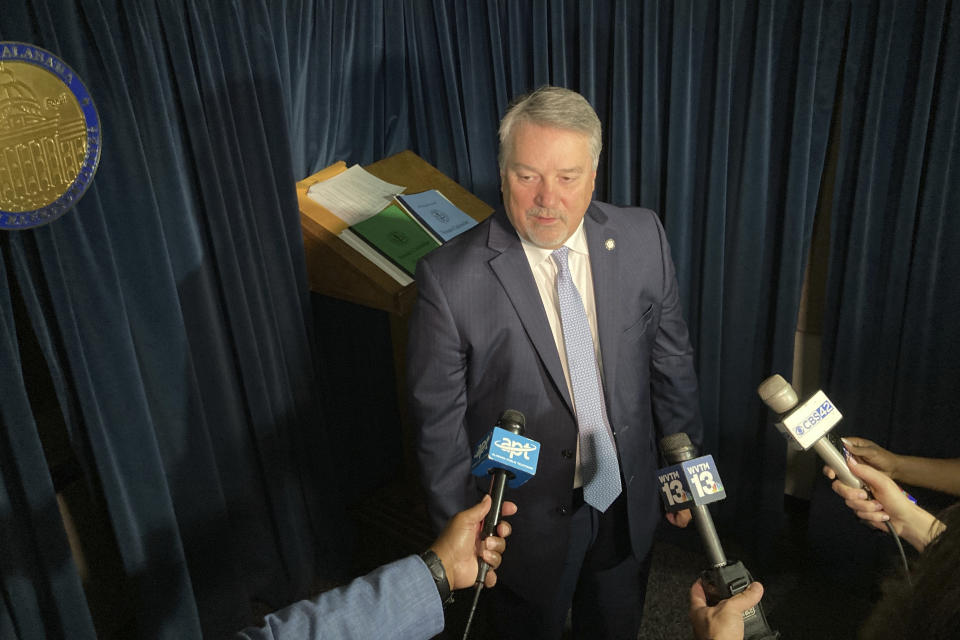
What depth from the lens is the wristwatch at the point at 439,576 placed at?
1.26 m

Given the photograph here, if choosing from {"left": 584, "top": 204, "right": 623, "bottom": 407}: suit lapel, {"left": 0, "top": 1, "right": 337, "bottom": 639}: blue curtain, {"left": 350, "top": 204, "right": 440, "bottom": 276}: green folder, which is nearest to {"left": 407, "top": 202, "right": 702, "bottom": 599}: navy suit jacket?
{"left": 584, "top": 204, "right": 623, "bottom": 407}: suit lapel

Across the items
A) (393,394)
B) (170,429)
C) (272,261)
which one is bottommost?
(393,394)

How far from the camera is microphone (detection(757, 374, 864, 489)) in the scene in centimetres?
140

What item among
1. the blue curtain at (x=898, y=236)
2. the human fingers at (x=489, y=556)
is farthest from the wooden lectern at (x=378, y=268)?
the blue curtain at (x=898, y=236)

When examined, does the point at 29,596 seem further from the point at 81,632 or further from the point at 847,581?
the point at 847,581

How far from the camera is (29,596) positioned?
5.95ft

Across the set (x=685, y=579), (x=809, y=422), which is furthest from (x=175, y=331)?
(x=685, y=579)

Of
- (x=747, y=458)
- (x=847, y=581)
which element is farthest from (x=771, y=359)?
(x=847, y=581)

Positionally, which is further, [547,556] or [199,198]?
[199,198]

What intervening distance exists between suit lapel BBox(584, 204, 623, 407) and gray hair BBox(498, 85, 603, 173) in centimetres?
24

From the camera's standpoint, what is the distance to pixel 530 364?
1.69m

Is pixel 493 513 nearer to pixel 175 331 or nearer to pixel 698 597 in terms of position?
pixel 698 597

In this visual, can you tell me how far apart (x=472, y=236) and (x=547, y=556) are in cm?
94

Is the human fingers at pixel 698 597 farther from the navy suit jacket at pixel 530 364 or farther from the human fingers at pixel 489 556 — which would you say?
the navy suit jacket at pixel 530 364
